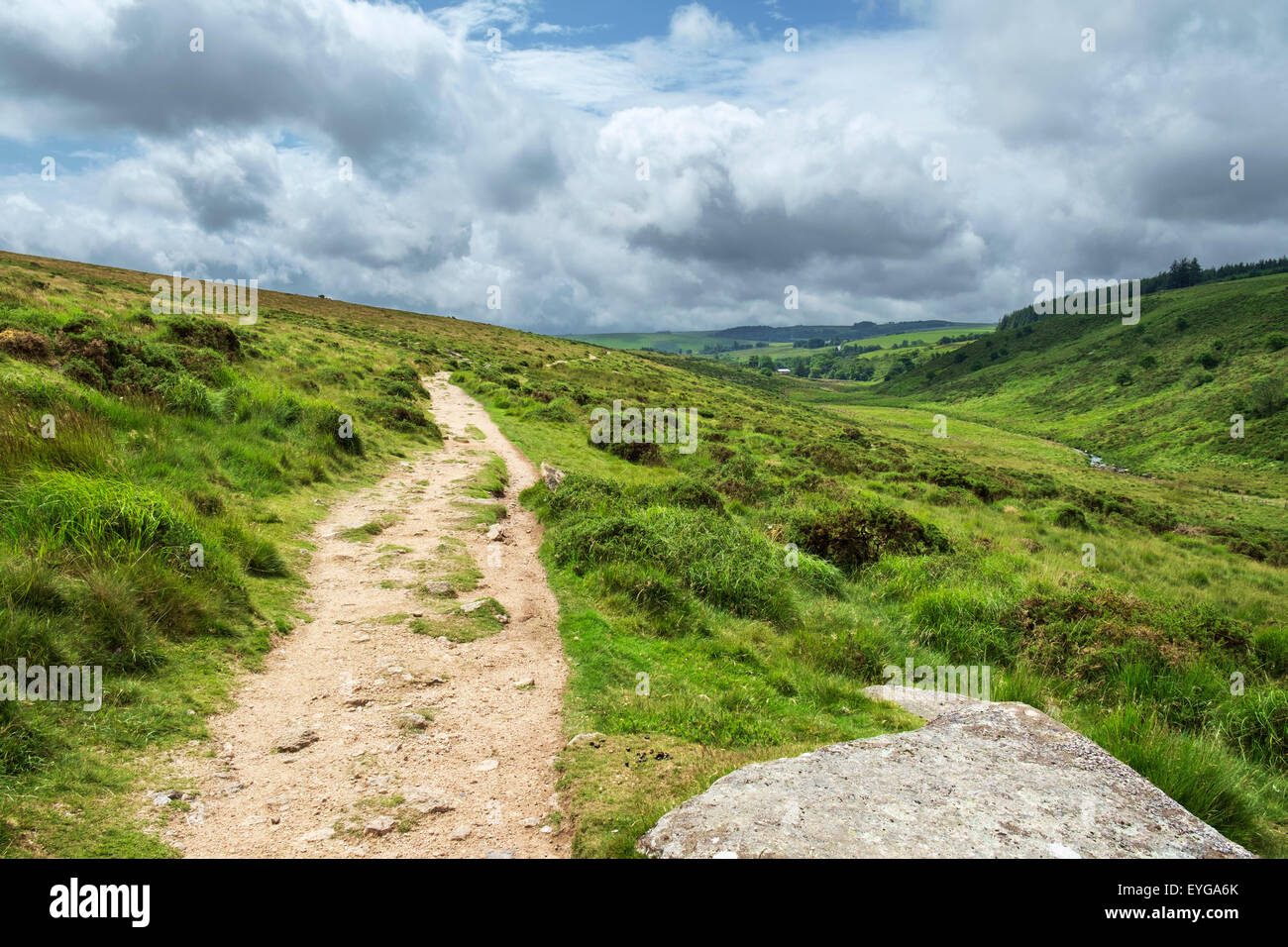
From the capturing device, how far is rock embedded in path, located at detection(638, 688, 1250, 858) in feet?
13.4

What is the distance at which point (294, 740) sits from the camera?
19.8ft

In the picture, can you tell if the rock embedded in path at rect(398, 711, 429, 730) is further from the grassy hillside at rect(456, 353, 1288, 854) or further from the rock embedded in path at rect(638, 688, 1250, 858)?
the rock embedded in path at rect(638, 688, 1250, 858)

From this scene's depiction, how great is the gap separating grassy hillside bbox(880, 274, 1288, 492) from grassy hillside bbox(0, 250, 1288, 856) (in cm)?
7177

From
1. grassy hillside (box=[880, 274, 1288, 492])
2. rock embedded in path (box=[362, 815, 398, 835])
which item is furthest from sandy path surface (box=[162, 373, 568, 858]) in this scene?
grassy hillside (box=[880, 274, 1288, 492])

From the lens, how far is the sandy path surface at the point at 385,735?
4.82 metres

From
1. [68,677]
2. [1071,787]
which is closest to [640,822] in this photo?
[1071,787]

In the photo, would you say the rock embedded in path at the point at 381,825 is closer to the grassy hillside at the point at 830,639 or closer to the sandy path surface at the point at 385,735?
the sandy path surface at the point at 385,735

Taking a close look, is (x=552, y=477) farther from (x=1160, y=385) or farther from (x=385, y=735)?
(x=1160, y=385)

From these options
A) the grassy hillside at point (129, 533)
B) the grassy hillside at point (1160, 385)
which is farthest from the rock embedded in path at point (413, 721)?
the grassy hillside at point (1160, 385)

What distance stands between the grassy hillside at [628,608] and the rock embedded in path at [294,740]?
0.91 metres

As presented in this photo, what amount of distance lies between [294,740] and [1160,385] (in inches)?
5459

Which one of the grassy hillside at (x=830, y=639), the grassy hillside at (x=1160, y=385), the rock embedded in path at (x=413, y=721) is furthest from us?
the grassy hillside at (x=1160, y=385)

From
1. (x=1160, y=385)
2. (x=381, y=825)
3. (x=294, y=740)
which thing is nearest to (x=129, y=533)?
(x=294, y=740)
